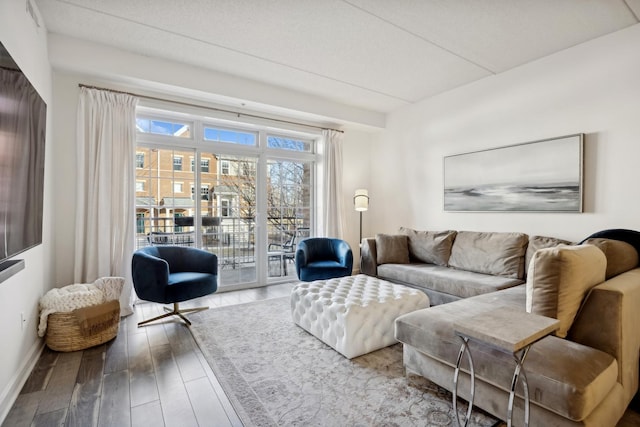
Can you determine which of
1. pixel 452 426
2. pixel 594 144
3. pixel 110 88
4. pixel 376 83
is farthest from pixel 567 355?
pixel 110 88

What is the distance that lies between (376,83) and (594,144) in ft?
7.96

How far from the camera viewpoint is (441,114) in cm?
433

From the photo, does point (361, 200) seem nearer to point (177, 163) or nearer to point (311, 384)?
point (177, 163)

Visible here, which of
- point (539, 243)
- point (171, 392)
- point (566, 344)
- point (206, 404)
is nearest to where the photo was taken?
point (566, 344)

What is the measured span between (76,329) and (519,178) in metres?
4.58

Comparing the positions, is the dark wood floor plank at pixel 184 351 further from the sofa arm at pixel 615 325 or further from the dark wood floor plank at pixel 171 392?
the sofa arm at pixel 615 325

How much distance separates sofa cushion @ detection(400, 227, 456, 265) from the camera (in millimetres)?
3834

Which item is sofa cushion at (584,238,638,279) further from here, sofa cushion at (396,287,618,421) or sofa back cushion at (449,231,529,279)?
sofa back cushion at (449,231,529,279)

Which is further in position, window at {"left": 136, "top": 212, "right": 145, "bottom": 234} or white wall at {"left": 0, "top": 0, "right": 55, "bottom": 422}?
window at {"left": 136, "top": 212, "right": 145, "bottom": 234}

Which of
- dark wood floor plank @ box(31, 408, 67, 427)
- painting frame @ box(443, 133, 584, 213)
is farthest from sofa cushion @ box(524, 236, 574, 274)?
dark wood floor plank @ box(31, 408, 67, 427)

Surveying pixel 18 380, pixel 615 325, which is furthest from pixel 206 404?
pixel 615 325

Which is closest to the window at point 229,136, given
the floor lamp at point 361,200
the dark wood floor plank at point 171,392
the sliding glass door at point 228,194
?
the sliding glass door at point 228,194

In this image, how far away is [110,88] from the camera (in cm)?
342

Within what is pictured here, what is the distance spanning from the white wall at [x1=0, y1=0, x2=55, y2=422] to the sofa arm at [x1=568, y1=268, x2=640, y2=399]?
323 centimetres
